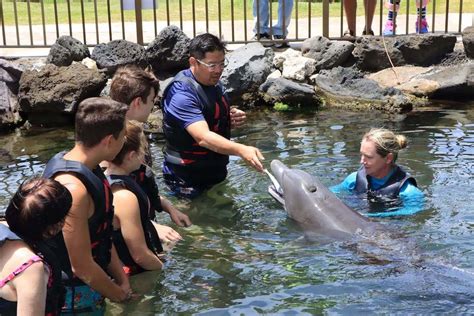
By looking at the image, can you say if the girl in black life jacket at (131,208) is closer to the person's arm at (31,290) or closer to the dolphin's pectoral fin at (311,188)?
the person's arm at (31,290)

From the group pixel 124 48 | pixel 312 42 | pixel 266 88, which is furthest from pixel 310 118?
pixel 124 48

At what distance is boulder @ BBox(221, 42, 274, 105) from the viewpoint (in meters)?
11.6

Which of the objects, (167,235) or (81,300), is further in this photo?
(167,235)

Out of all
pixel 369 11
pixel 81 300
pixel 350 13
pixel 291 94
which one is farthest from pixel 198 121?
pixel 369 11

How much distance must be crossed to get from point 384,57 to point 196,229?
7.20 meters

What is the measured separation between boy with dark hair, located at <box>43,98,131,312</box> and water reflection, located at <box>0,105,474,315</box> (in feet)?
1.74

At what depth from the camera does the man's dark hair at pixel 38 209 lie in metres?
3.37

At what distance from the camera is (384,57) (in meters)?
12.7

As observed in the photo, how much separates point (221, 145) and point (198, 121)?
0.38m

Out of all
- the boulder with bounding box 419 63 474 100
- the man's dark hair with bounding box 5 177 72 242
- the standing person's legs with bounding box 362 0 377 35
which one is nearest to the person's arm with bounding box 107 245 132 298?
the man's dark hair with bounding box 5 177 72 242

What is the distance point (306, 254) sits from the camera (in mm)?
5762

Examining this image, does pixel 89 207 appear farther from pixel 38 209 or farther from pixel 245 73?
pixel 245 73

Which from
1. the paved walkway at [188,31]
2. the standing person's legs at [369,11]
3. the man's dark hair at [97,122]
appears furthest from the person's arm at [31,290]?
the standing person's legs at [369,11]

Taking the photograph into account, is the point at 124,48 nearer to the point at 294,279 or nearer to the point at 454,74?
the point at 454,74
